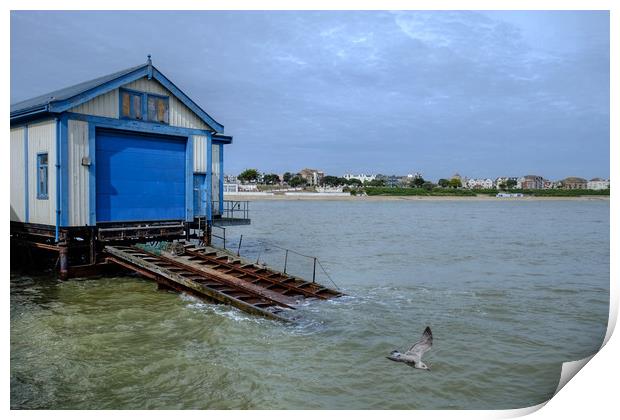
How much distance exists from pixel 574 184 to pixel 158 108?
448 ft

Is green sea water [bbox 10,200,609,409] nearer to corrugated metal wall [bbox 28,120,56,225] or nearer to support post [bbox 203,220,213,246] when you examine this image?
corrugated metal wall [bbox 28,120,56,225]

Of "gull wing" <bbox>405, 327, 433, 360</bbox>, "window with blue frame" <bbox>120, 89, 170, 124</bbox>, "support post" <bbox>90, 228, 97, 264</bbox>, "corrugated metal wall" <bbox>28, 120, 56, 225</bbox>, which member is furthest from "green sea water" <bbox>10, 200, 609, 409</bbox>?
"window with blue frame" <bbox>120, 89, 170, 124</bbox>

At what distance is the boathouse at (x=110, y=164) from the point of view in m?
15.2

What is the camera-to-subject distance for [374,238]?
36.4 meters

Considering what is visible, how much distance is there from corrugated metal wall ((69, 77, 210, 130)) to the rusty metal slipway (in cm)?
421

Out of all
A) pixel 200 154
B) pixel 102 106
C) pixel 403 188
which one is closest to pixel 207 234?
pixel 200 154

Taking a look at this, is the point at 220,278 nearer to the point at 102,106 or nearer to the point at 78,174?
the point at 78,174

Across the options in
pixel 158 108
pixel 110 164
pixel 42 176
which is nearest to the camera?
pixel 42 176

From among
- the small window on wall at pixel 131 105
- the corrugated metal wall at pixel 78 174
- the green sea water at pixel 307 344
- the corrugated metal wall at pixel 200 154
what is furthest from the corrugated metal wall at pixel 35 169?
the corrugated metal wall at pixel 200 154

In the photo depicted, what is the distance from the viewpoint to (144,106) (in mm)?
16922

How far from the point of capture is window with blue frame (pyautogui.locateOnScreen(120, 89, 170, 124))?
1650cm

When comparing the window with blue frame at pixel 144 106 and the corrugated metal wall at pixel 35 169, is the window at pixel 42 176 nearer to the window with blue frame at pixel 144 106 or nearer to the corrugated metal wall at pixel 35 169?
the corrugated metal wall at pixel 35 169

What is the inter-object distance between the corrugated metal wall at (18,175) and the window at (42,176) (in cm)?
93
